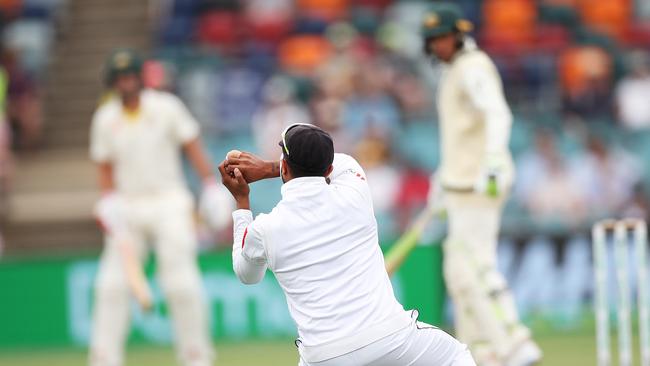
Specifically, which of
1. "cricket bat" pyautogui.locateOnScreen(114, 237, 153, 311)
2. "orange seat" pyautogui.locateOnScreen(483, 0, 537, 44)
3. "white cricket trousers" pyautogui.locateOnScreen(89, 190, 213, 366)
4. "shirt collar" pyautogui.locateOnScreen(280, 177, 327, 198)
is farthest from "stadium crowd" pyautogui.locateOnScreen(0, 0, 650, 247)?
"shirt collar" pyautogui.locateOnScreen(280, 177, 327, 198)

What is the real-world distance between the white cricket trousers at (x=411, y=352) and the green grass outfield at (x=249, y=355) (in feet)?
14.1

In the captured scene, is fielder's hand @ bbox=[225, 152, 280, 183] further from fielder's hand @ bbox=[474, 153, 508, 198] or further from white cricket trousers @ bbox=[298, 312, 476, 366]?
fielder's hand @ bbox=[474, 153, 508, 198]

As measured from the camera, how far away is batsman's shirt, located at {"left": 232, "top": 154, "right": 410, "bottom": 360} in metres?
6.01

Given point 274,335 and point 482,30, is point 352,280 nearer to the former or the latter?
point 274,335

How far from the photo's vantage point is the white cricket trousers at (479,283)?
8.59m

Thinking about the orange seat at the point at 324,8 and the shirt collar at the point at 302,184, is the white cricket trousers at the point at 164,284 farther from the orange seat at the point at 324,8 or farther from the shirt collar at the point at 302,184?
the orange seat at the point at 324,8

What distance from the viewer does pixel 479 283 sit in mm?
8672

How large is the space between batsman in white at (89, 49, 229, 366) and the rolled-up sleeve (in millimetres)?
3331

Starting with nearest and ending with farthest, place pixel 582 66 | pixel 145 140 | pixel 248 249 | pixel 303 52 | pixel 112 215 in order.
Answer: pixel 248 249 → pixel 112 215 → pixel 145 140 → pixel 582 66 → pixel 303 52

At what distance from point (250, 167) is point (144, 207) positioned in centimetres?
377

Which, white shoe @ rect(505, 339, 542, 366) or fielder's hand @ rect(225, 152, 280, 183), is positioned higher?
fielder's hand @ rect(225, 152, 280, 183)

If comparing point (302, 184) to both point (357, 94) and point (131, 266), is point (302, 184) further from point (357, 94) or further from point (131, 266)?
point (357, 94)

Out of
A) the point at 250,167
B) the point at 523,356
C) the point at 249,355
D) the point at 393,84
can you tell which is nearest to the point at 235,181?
the point at 250,167

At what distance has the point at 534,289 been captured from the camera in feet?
42.9
